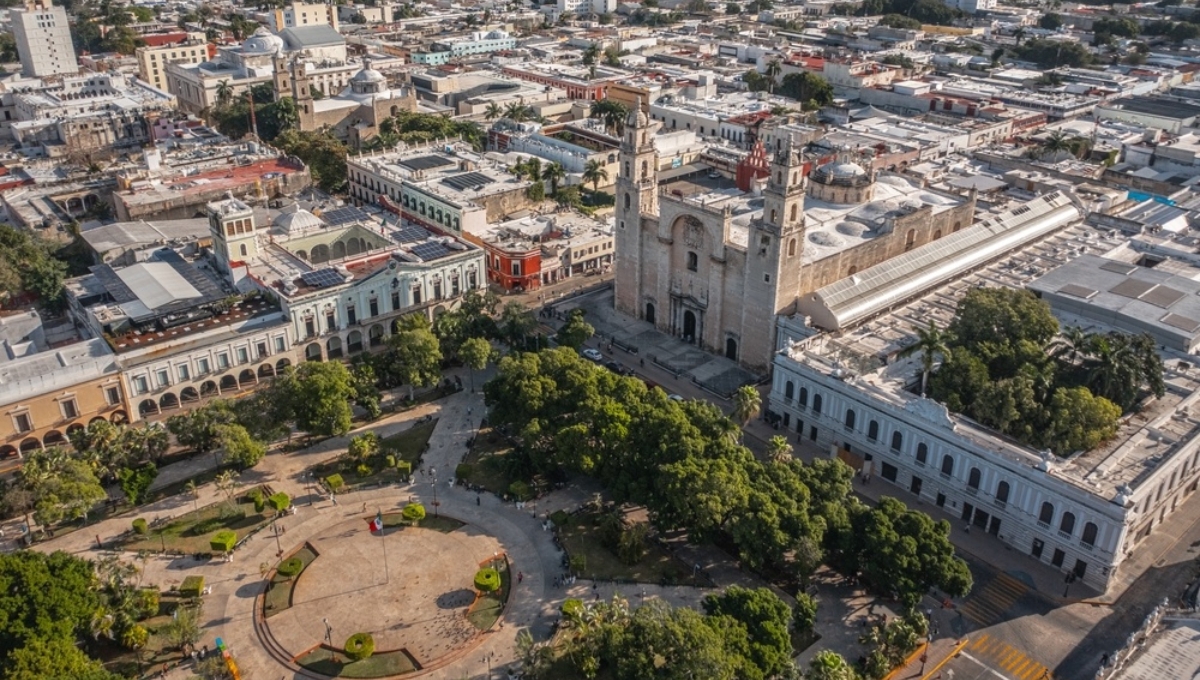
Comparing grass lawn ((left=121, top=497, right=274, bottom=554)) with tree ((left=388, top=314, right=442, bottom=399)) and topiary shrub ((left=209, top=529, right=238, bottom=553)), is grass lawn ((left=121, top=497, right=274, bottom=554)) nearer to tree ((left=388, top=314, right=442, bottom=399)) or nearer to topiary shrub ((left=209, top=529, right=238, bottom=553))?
topiary shrub ((left=209, top=529, right=238, bottom=553))

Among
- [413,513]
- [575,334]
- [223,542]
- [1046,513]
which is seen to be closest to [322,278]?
[575,334]

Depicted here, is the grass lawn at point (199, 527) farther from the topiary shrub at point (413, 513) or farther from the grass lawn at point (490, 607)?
the grass lawn at point (490, 607)

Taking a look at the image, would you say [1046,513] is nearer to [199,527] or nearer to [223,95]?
[199,527]

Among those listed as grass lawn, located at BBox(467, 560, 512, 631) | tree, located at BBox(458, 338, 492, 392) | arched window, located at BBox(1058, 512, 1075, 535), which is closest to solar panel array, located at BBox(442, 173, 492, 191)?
tree, located at BBox(458, 338, 492, 392)

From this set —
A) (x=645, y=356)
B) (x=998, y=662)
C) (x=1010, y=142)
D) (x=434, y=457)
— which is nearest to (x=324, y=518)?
(x=434, y=457)

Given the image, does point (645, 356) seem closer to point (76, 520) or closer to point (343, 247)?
point (343, 247)

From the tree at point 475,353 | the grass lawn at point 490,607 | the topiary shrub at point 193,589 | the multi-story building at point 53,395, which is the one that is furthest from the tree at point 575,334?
the multi-story building at point 53,395

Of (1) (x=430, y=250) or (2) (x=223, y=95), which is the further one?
(2) (x=223, y=95)
